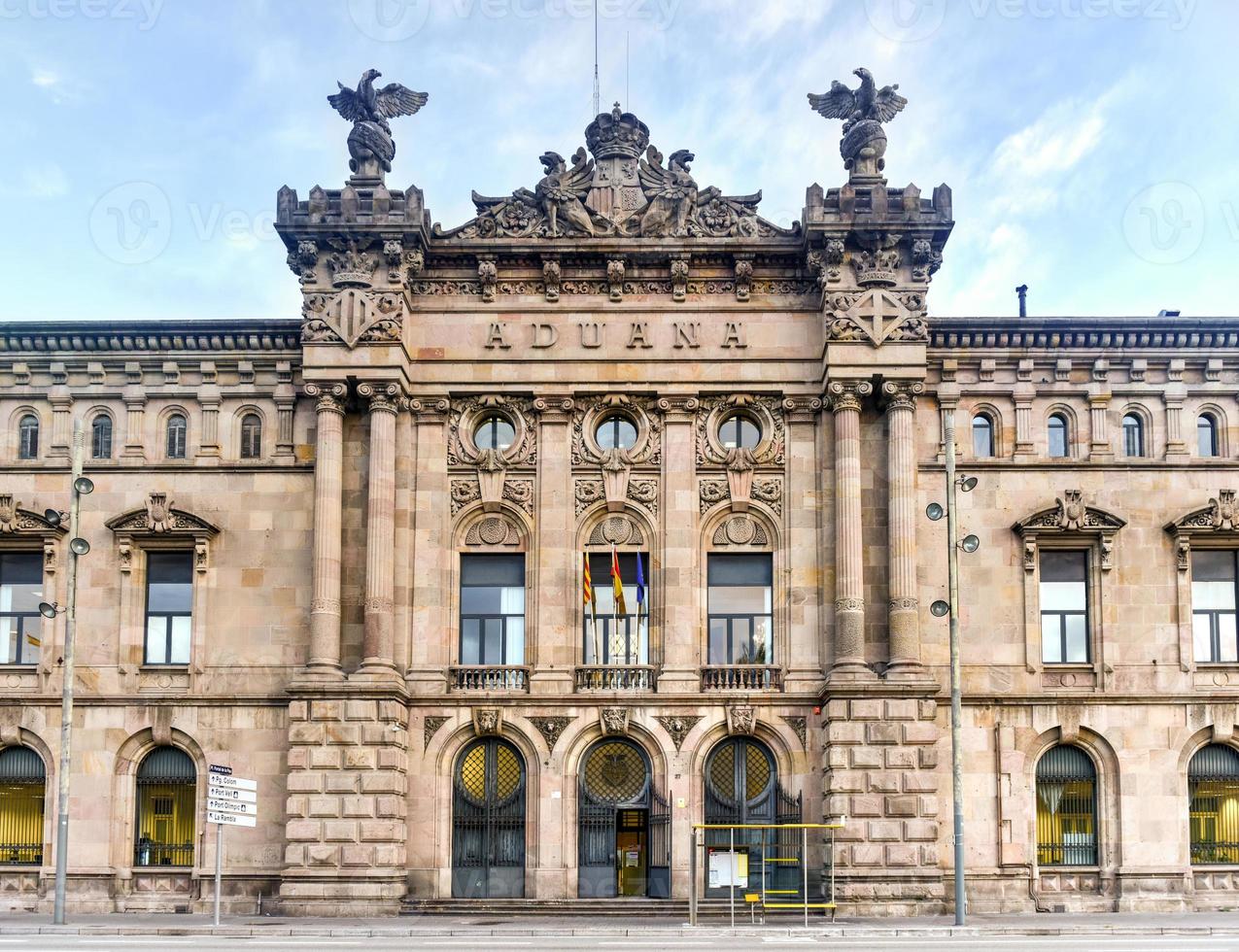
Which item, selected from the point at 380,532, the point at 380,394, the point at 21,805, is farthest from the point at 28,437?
the point at 380,532

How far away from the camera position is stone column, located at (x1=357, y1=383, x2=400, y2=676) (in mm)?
40844

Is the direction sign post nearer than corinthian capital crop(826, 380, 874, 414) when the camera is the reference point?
Yes

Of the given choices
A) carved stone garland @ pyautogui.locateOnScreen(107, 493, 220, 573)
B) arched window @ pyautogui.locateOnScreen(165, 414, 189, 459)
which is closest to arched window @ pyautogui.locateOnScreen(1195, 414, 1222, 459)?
carved stone garland @ pyautogui.locateOnScreen(107, 493, 220, 573)

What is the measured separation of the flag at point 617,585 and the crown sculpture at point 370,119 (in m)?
12.0

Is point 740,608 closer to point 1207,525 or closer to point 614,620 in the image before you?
point 614,620

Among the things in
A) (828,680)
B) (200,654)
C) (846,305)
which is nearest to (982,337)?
(846,305)

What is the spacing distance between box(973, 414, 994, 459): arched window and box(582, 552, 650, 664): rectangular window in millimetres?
9516

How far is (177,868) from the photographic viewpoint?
41.5 m

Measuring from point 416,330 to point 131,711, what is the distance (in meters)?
12.5

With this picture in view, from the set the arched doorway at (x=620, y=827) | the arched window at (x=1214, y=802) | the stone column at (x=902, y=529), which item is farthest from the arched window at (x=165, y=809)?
the arched window at (x=1214, y=802)

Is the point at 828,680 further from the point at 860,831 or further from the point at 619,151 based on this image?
the point at 619,151

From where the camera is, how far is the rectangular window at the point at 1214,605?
42.5 m

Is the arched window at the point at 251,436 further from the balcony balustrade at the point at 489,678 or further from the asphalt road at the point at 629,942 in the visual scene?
the asphalt road at the point at 629,942

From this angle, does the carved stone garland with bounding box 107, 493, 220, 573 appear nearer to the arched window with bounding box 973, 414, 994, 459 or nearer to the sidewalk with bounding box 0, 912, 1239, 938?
the sidewalk with bounding box 0, 912, 1239, 938
